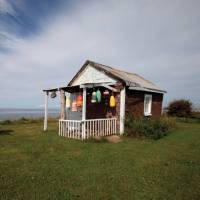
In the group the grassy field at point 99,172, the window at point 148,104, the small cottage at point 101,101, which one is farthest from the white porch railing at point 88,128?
the window at point 148,104

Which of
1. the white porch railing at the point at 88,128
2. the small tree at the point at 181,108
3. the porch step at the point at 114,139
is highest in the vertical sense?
the small tree at the point at 181,108

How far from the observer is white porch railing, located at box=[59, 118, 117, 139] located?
29.9 ft

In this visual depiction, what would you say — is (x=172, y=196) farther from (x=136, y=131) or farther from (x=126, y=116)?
(x=126, y=116)

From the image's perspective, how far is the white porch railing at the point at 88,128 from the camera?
911 centimetres

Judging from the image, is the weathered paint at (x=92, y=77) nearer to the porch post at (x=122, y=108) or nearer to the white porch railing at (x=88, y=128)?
the porch post at (x=122, y=108)

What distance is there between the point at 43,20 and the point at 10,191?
10.7 metres

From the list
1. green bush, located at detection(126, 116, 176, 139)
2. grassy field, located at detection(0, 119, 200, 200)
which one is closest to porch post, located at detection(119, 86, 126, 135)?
green bush, located at detection(126, 116, 176, 139)

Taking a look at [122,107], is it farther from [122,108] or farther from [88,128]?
[88,128]

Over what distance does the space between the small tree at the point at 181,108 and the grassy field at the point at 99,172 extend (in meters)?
14.7

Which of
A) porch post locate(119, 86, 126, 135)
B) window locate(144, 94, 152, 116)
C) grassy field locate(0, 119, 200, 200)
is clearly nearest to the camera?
grassy field locate(0, 119, 200, 200)

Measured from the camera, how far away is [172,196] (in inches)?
134

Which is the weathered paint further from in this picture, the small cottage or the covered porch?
the covered porch

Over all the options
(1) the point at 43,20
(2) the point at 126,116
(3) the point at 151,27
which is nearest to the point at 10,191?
(2) the point at 126,116

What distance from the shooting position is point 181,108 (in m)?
20.9
